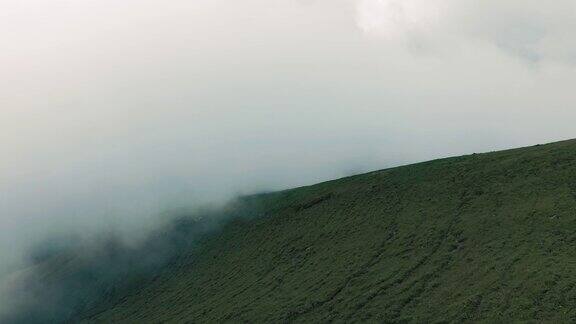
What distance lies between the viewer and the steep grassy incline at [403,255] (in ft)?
211

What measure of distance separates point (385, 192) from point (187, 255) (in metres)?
57.9

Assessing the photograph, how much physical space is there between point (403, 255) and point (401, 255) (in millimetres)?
402

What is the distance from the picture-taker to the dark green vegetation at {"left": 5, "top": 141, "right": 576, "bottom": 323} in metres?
64.3

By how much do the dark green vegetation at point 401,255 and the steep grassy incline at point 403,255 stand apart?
250 millimetres

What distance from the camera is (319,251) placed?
102812 millimetres

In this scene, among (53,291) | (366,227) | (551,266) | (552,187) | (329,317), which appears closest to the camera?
(551,266)

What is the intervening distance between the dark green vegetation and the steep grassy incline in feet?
0.82

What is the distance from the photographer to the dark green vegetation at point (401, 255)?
6431 cm

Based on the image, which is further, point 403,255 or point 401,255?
point 401,255

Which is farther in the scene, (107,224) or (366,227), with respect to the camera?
(107,224)

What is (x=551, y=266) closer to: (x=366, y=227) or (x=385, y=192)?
(x=366, y=227)

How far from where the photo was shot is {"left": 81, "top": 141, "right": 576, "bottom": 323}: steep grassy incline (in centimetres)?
6438

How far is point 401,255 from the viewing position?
3300 inches

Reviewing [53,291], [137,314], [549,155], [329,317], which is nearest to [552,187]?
[549,155]
